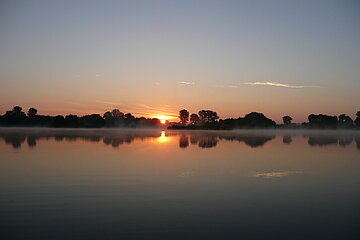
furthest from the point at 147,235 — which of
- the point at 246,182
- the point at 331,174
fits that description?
the point at 331,174

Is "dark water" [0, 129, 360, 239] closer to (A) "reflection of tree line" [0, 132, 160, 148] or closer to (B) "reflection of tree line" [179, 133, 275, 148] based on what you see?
(B) "reflection of tree line" [179, 133, 275, 148]

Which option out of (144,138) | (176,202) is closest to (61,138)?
(144,138)

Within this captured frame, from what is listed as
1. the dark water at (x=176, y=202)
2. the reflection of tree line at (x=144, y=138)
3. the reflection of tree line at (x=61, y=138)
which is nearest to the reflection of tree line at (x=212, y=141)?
the reflection of tree line at (x=144, y=138)

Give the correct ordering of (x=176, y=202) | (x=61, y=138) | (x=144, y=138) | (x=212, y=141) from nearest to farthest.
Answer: (x=176, y=202) < (x=212, y=141) < (x=61, y=138) < (x=144, y=138)

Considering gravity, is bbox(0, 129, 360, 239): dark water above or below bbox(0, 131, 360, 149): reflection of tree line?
below

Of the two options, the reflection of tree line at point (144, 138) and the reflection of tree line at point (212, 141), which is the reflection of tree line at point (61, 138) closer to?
the reflection of tree line at point (144, 138)

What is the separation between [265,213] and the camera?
1122 cm

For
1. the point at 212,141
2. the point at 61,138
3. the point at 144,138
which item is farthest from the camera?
the point at 144,138

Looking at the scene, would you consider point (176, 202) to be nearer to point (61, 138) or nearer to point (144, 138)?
point (61, 138)

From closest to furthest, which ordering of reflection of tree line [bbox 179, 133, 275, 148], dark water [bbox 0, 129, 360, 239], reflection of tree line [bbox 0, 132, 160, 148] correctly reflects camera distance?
dark water [bbox 0, 129, 360, 239]
reflection of tree line [bbox 0, 132, 160, 148]
reflection of tree line [bbox 179, 133, 275, 148]

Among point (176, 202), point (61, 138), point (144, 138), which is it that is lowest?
point (176, 202)

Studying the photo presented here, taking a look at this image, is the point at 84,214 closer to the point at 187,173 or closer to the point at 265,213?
the point at 265,213

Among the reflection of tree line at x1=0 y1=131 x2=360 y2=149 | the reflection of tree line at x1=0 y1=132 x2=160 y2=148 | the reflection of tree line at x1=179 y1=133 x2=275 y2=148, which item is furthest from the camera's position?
the reflection of tree line at x1=0 y1=131 x2=360 y2=149

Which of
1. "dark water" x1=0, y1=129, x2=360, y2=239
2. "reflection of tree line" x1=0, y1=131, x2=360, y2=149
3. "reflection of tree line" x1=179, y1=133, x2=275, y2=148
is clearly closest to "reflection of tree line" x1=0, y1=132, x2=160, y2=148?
"reflection of tree line" x1=0, y1=131, x2=360, y2=149
